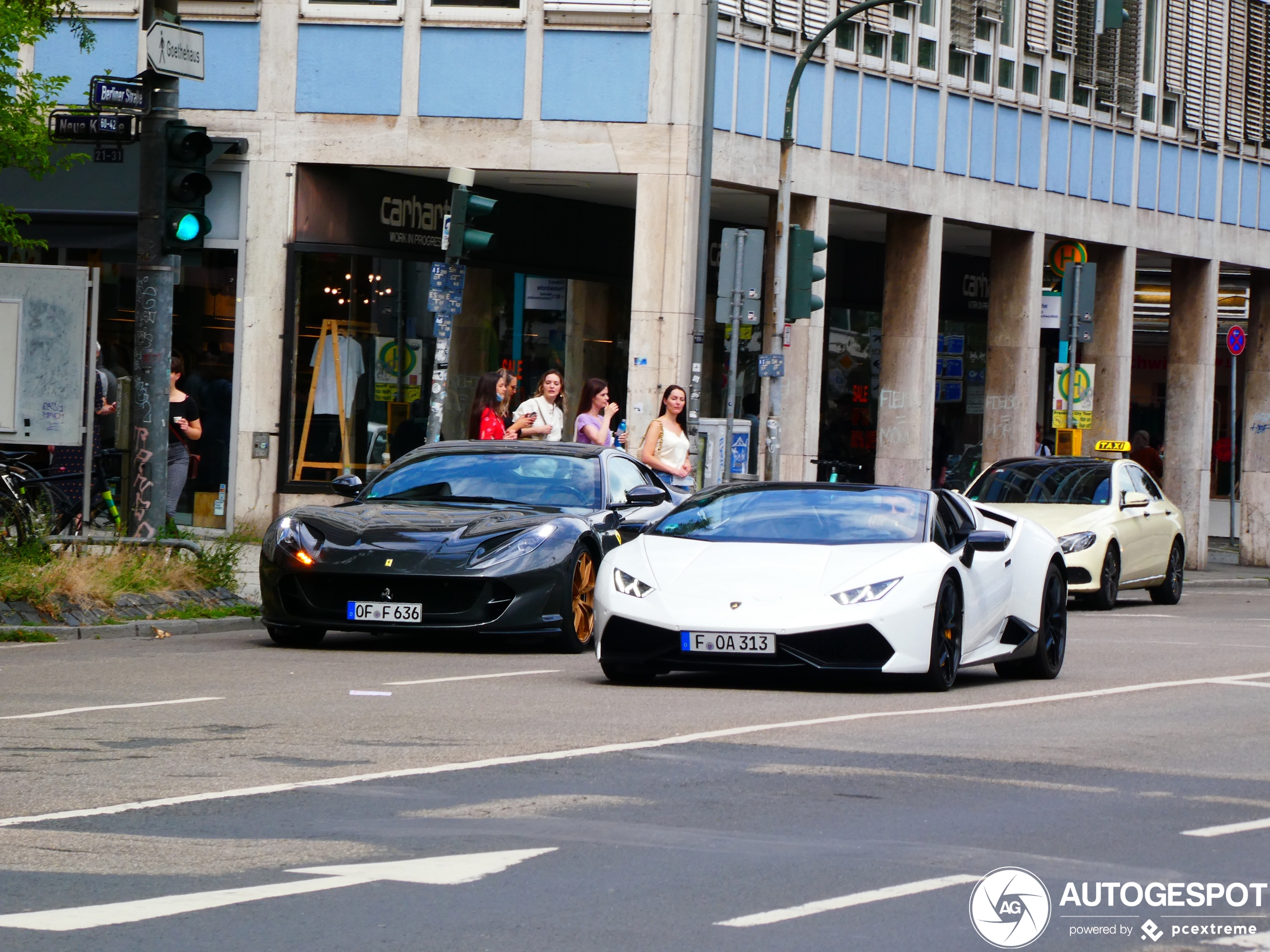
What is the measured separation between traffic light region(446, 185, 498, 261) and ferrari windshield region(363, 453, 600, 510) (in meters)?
2.58

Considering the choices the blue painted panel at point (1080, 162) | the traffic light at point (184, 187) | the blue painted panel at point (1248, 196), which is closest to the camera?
the traffic light at point (184, 187)

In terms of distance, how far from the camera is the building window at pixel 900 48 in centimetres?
3180

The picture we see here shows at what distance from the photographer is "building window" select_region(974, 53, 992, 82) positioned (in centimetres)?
3369

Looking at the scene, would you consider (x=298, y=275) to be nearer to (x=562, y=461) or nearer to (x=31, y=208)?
(x=31, y=208)

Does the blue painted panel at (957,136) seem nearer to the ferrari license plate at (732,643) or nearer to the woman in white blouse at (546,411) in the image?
the woman in white blouse at (546,411)

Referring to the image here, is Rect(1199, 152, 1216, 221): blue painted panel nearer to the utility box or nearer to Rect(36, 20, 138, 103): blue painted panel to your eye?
Rect(36, 20, 138, 103): blue painted panel

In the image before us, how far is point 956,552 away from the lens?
507 inches

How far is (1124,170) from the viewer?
122 ft

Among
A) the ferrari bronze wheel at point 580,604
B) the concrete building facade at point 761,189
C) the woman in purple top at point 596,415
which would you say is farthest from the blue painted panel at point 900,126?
the ferrari bronze wheel at point 580,604

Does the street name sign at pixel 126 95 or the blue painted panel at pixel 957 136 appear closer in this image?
the street name sign at pixel 126 95

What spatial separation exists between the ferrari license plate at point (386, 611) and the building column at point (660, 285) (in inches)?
509

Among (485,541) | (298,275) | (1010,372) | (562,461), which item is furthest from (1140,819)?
(1010,372)

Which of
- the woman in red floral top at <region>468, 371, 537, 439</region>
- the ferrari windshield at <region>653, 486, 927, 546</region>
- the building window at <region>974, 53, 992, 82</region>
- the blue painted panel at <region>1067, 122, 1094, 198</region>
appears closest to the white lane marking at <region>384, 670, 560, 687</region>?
the ferrari windshield at <region>653, 486, 927, 546</region>

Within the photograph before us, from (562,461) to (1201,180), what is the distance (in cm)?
2582
